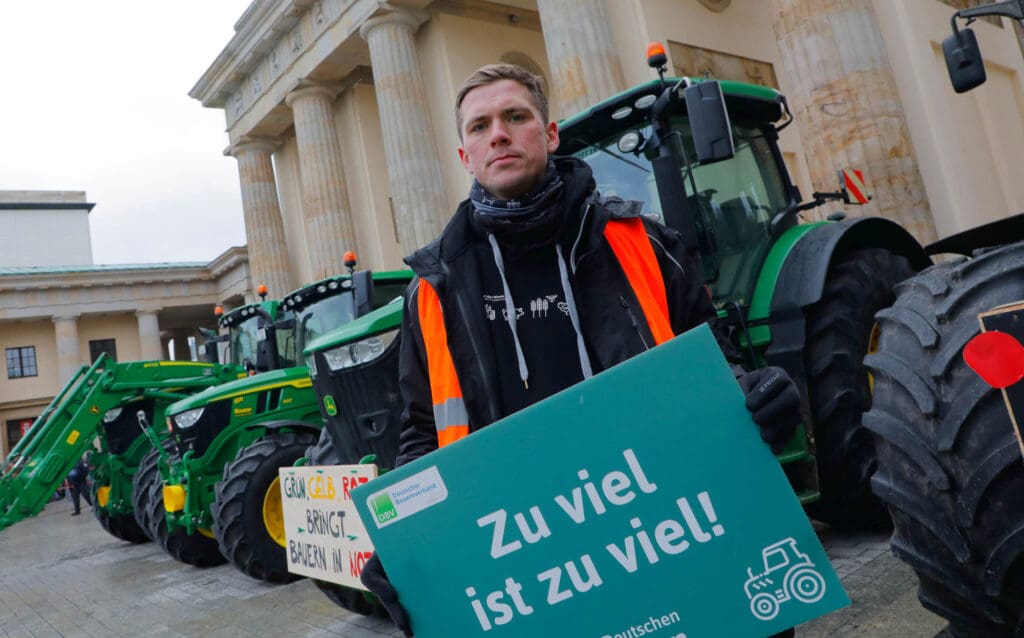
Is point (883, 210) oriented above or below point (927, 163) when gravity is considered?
→ below

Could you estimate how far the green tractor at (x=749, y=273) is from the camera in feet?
12.7

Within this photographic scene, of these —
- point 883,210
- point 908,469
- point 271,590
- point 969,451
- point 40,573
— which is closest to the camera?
point 969,451

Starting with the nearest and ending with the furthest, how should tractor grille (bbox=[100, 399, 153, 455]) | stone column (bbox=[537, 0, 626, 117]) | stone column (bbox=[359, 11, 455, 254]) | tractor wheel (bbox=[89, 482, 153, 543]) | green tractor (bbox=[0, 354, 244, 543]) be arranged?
green tractor (bbox=[0, 354, 244, 543]) → tractor grille (bbox=[100, 399, 153, 455]) → tractor wheel (bbox=[89, 482, 153, 543]) → stone column (bbox=[537, 0, 626, 117]) → stone column (bbox=[359, 11, 455, 254])

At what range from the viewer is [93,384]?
9805 mm

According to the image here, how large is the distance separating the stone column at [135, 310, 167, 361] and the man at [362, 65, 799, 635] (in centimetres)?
3760

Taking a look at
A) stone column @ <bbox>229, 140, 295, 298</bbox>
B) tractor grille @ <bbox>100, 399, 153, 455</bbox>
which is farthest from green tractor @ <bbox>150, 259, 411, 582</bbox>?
stone column @ <bbox>229, 140, 295, 298</bbox>

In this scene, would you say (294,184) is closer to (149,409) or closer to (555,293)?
(149,409)

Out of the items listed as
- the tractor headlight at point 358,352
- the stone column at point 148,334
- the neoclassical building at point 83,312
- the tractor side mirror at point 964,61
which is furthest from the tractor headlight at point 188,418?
the stone column at point 148,334

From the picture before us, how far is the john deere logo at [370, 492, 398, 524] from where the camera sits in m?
1.59

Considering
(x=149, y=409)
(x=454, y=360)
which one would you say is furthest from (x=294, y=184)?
(x=454, y=360)

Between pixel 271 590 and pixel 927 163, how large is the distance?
11.3 metres

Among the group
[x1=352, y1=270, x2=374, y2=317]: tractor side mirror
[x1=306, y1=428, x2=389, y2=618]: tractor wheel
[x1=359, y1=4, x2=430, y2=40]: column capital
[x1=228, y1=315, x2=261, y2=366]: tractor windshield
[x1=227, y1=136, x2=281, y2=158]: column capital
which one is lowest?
[x1=306, y1=428, x2=389, y2=618]: tractor wheel

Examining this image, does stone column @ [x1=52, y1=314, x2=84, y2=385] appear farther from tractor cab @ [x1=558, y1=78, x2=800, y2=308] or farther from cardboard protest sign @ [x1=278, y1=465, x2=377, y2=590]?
tractor cab @ [x1=558, y1=78, x2=800, y2=308]

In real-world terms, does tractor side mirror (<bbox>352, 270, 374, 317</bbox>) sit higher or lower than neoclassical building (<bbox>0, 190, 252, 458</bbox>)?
lower
